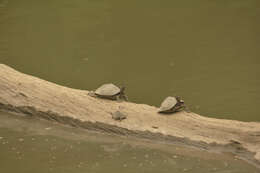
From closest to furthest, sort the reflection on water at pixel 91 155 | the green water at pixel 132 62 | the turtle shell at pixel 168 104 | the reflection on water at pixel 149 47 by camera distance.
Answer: the reflection on water at pixel 91 155, the green water at pixel 132 62, the turtle shell at pixel 168 104, the reflection on water at pixel 149 47

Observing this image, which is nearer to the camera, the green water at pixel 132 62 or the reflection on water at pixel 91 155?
the reflection on water at pixel 91 155

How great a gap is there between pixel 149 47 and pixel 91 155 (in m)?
3.24

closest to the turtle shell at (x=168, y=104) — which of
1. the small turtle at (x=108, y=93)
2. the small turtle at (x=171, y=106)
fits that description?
the small turtle at (x=171, y=106)

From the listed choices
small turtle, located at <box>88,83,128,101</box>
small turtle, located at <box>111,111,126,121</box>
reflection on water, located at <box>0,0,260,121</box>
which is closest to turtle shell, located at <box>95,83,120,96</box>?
small turtle, located at <box>88,83,128,101</box>

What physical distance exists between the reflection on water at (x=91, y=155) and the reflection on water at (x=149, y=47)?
40.5 inches

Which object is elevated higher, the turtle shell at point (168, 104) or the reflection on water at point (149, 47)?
the reflection on water at point (149, 47)

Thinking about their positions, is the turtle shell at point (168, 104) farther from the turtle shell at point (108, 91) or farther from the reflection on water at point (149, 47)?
the reflection on water at point (149, 47)

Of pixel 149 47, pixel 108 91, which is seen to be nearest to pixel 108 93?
pixel 108 91

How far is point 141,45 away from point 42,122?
2.79 meters

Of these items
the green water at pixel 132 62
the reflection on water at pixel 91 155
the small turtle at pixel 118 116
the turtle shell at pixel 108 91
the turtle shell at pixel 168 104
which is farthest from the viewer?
the turtle shell at pixel 108 91

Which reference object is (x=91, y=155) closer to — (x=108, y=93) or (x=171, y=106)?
(x=108, y=93)

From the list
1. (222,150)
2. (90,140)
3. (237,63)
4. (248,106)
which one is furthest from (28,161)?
(237,63)

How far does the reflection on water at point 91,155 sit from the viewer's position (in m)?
4.56

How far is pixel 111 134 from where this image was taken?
5.14m
